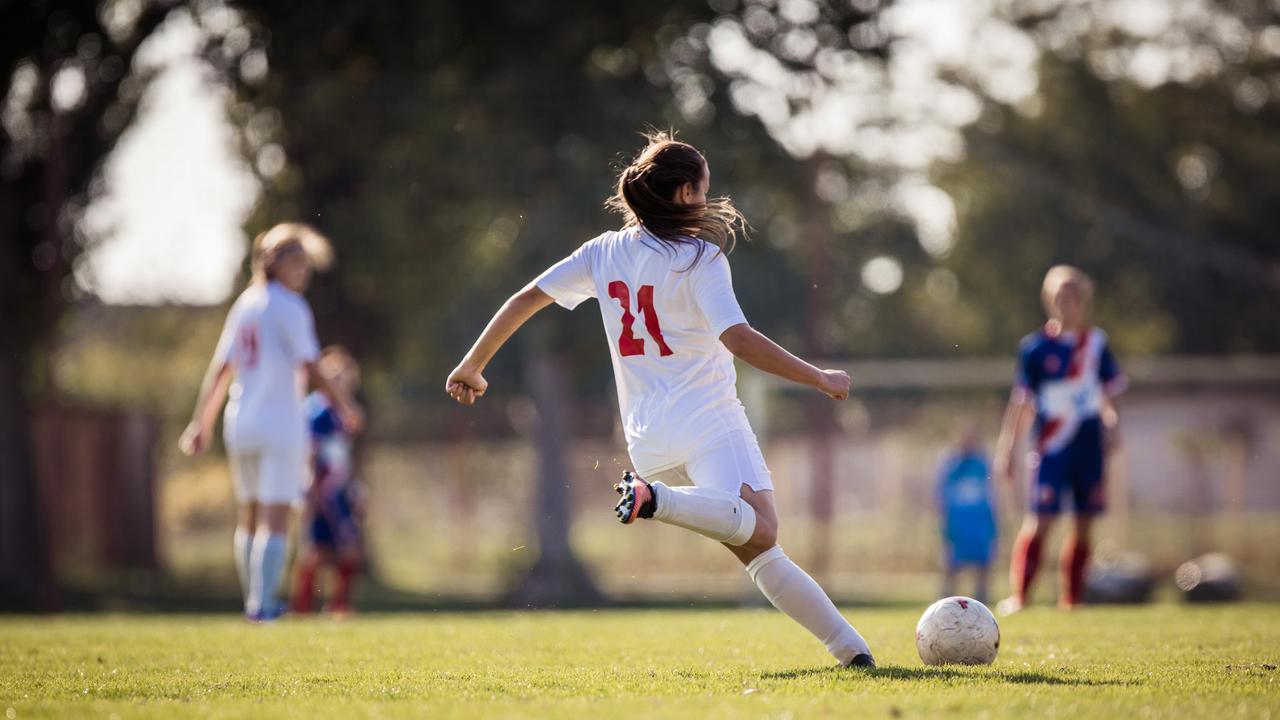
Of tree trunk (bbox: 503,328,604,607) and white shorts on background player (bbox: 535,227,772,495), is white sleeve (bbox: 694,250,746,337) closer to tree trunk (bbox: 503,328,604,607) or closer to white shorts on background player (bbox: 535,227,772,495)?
white shorts on background player (bbox: 535,227,772,495)

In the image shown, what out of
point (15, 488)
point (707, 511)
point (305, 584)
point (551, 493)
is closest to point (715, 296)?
point (707, 511)

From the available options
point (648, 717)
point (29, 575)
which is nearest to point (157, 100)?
point (29, 575)

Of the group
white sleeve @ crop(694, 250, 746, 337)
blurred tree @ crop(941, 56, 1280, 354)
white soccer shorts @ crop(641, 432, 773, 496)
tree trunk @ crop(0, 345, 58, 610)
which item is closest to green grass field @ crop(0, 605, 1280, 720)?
white soccer shorts @ crop(641, 432, 773, 496)

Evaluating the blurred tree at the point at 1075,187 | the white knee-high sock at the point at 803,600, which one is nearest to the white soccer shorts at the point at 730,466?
the white knee-high sock at the point at 803,600

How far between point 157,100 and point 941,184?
16.1m

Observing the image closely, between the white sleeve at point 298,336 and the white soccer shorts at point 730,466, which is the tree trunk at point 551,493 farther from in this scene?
the white soccer shorts at point 730,466

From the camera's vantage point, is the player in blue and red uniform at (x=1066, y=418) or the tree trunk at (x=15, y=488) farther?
the tree trunk at (x=15, y=488)

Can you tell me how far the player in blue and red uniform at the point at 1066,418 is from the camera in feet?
31.4

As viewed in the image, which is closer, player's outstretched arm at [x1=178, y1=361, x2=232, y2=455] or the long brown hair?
the long brown hair

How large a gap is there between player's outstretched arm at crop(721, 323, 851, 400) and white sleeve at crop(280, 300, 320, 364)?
4.18 metres

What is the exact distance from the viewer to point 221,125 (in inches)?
826

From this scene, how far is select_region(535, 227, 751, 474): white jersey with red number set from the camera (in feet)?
17.4

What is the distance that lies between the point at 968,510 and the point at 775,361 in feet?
34.6

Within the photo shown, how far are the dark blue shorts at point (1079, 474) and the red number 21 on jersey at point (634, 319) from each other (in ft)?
16.5
